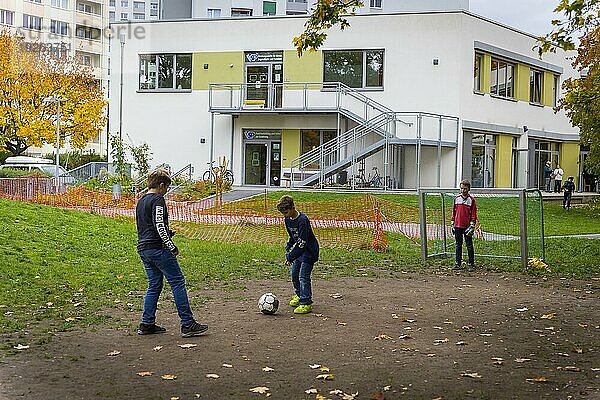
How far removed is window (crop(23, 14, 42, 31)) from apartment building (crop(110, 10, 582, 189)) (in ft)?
165

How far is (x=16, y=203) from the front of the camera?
73.7ft

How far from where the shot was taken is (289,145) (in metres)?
41.9

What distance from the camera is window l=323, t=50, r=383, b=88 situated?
4094 cm

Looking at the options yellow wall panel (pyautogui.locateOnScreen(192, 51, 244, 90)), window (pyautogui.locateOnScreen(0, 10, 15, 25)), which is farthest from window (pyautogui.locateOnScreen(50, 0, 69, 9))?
yellow wall panel (pyautogui.locateOnScreen(192, 51, 244, 90))

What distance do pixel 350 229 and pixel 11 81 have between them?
36664mm

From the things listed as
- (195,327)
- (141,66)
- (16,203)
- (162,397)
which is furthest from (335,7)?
(141,66)

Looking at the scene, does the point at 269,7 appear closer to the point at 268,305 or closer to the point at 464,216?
the point at 464,216

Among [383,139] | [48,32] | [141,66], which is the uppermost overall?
[48,32]

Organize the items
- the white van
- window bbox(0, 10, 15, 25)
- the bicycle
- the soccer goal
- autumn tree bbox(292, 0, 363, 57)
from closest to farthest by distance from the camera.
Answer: autumn tree bbox(292, 0, 363, 57), the soccer goal, the bicycle, the white van, window bbox(0, 10, 15, 25)

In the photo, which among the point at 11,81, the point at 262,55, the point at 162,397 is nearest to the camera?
the point at 162,397

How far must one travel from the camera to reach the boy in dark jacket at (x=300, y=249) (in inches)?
421

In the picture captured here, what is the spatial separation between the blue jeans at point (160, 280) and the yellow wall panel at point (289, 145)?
32.3 m

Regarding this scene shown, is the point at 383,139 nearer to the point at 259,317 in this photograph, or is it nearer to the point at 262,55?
the point at 262,55

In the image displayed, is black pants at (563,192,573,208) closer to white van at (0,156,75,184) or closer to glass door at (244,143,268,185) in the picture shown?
glass door at (244,143,268,185)
